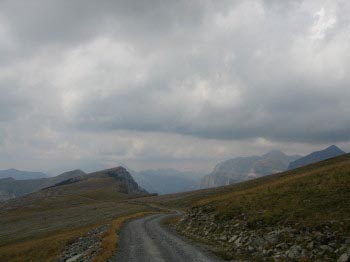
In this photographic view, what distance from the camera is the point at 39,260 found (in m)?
49.9

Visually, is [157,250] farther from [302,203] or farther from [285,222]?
[302,203]

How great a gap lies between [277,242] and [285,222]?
12.4 ft

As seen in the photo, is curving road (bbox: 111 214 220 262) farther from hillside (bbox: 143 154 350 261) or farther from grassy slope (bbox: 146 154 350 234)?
grassy slope (bbox: 146 154 350 234)

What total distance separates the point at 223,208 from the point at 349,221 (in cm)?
2144

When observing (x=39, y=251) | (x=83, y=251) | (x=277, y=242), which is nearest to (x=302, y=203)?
(x=277, y=242)

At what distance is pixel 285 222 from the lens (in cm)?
3172

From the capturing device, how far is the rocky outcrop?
950 inches

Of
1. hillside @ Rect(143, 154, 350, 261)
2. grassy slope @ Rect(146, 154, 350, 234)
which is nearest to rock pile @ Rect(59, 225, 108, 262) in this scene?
hillside @ Rect(143, 154, 350, 261)

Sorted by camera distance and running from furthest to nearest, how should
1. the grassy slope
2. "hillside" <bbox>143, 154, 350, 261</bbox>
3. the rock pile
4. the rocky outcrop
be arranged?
the rock pile < the grassy slope < "hillside" <bbox>143, 154, 350, 261</bbox> < the rocky outcrop

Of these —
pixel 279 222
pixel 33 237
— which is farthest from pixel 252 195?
pixel 33 237

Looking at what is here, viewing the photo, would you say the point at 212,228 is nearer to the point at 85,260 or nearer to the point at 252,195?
the point at 252,195

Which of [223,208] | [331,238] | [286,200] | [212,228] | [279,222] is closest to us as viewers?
[331,238]

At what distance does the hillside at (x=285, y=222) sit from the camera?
83.8 ft

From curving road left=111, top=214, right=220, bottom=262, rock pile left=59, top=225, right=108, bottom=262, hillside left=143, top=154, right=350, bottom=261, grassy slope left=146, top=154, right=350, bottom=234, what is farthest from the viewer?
rock pile left=59, top=225, right=108, bottom=262
